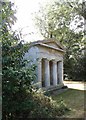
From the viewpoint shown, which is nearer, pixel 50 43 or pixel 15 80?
pixel 15 80

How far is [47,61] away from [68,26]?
13010mm

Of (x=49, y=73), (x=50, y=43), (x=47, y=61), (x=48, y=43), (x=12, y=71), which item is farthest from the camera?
(x=50, y=43)

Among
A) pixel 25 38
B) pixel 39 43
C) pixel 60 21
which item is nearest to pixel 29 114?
pixel 25 38

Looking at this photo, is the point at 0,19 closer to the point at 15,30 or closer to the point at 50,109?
the point at 15,30

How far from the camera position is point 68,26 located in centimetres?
2623

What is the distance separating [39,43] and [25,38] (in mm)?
5984

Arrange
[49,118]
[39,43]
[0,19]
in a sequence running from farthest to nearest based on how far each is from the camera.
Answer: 1. [39,43]
2. [49,118]
3. [0,19]

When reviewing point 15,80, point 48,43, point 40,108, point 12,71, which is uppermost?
point 48,43

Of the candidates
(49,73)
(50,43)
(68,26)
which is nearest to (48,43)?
(50,43)

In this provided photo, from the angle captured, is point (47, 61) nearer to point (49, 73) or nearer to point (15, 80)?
point (49, 73)

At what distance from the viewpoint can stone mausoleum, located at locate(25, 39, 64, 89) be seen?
12.7 m

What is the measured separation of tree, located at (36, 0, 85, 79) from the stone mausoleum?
25.4 feet

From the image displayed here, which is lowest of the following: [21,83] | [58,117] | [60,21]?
[58,117]

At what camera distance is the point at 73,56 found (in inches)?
961
